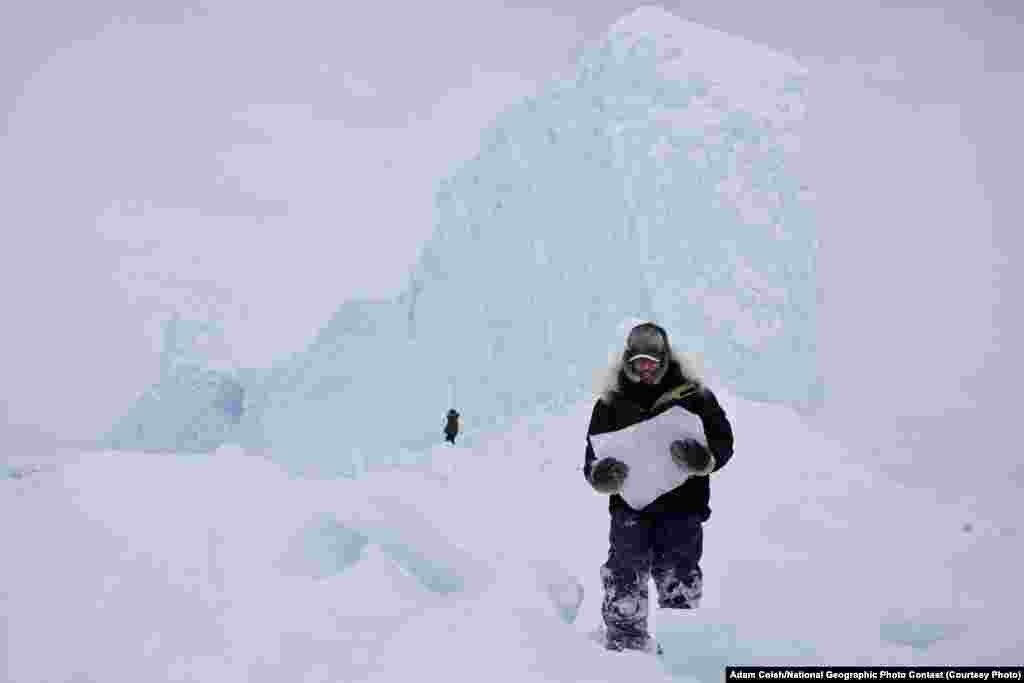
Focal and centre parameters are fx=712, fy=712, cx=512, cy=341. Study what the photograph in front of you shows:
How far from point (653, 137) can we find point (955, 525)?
9.37 m

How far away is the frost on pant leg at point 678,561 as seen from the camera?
8.92 ft

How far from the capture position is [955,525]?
21.3 feet

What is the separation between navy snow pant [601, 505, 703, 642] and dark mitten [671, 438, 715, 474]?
0.29 m

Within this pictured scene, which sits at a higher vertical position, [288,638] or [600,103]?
[600,103]

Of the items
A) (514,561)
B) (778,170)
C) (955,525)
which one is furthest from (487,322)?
(514,561)

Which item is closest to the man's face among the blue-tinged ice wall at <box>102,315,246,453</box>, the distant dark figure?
the distant dark figure

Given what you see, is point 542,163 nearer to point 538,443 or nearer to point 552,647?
point 538,443

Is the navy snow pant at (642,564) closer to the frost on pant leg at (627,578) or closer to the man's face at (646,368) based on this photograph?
the frost on pant leg at (627,578)

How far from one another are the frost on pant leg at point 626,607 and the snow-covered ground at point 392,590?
5.7 inches

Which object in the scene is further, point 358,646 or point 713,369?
point 713,369

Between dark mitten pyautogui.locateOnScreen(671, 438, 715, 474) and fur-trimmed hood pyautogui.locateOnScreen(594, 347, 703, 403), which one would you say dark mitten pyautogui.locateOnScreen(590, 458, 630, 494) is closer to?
dark mitten pyautogui.locateOnScreen(671, 438, 715, 474)

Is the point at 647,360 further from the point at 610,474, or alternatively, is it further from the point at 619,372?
the point at 610,474

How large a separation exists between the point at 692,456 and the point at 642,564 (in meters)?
0.53

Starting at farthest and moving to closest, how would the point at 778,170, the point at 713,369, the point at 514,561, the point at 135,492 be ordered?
the point at 778,170
the point at 713,369
the point at 135,492
the point at 514,561
